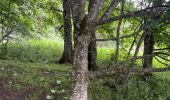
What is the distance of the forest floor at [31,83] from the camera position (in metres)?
6.18

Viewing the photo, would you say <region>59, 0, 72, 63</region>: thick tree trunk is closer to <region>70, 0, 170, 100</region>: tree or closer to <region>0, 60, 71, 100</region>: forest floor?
<region>0, 60, 71, 100</region>: forest floor

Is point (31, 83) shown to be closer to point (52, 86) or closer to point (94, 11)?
point (52, 86)

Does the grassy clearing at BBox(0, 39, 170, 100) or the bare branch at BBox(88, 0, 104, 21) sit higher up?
the bare branch at BBox(88, 0, 104, 21)

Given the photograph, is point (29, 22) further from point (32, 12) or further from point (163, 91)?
point (163, 91)

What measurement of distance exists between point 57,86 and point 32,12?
5782 mm

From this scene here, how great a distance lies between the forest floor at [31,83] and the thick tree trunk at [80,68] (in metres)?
2.15

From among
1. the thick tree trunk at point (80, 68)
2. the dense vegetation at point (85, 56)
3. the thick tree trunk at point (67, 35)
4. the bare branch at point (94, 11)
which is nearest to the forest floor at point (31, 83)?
the dense vegetation at point (85, 56)

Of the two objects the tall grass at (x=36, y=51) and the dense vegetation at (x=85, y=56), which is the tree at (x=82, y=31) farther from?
the tall grass at (x=36, y=51)

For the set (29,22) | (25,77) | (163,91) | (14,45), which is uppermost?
(29,22)

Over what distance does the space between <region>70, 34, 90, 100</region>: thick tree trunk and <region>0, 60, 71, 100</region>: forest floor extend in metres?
2.15

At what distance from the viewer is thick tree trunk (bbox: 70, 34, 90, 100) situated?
395 cm

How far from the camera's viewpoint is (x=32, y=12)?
11703 millimetres

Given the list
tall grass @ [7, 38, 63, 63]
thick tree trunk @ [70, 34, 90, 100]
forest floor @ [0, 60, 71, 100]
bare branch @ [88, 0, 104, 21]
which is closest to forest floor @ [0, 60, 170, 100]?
forest floor @ [0, 60, 71, 100]

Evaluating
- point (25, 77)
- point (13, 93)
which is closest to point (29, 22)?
point (25, 77)
